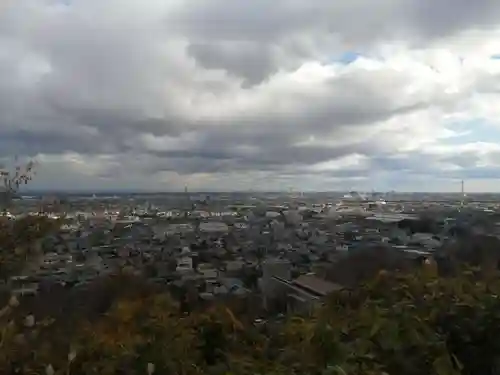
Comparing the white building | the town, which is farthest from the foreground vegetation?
the white building

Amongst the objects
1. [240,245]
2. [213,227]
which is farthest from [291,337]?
[213,227]

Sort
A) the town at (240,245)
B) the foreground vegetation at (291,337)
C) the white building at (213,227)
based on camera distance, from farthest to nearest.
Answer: the white building at (213,227) → the town at (240,245) → the foreground vegetation at (291,337)

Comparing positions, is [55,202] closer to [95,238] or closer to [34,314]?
[34,314]

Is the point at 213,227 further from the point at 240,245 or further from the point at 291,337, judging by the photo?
the point at 291,337

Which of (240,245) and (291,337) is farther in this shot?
(240,245)

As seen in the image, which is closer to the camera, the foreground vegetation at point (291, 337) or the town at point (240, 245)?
the foreground vegetation at point (291, 337)

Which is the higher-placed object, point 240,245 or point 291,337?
point 291,337

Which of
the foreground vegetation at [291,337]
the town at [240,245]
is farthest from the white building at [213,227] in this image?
the foreground vegetation at [291,337]

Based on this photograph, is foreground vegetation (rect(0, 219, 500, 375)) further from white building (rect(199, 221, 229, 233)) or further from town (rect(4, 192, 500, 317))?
white building (rect(199, 221, 229, 233))

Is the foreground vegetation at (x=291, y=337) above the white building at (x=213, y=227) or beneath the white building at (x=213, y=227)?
above

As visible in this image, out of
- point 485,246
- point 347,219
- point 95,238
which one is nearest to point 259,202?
point 347,219

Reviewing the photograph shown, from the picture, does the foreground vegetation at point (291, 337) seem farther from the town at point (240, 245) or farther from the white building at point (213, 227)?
the white building at point (213, 227)
